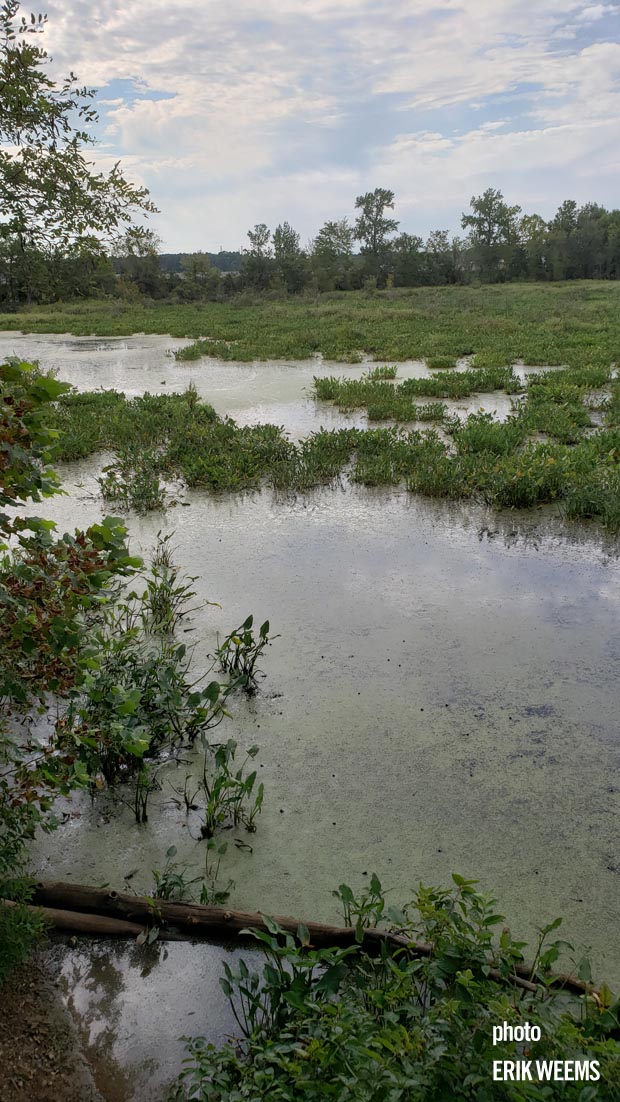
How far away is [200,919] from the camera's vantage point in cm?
256

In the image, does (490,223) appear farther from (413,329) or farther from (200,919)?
(200,919)

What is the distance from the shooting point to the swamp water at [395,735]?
2648mm

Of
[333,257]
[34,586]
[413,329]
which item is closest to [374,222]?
[333,257]

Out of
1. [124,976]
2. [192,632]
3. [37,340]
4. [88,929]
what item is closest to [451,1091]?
[124,976]

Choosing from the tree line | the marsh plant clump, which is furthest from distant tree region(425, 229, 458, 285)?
the marsh plant clump

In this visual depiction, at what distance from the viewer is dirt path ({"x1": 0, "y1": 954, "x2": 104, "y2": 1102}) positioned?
2.02 meters

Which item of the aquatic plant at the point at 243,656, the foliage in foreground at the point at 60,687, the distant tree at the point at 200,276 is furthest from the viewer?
the distant tree at the point at 200,276

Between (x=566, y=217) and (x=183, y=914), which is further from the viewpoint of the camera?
(x=566, y=217)

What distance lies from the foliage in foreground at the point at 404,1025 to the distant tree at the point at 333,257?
187 feet

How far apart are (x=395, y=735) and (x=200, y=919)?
4.85ft

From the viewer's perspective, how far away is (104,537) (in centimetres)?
219

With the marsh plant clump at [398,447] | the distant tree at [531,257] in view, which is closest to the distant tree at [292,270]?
the distant tree at [531,257]

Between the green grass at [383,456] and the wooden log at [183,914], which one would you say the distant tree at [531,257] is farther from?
the wooden log at [183,914]

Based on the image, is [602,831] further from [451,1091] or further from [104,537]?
[104,537]
